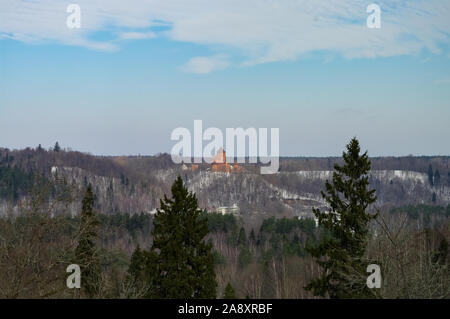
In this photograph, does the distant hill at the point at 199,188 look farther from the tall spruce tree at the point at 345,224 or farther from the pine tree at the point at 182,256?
the pine tree at the point at 182,256

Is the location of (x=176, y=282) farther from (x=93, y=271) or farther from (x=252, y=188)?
(x=252, y=188)

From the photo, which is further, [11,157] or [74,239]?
[11,157]

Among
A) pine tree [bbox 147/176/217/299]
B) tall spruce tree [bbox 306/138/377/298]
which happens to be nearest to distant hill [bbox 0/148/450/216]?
tall spruce tree [bbox 306/138/377/298]

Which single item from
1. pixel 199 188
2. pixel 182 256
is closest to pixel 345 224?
pixel 182 256

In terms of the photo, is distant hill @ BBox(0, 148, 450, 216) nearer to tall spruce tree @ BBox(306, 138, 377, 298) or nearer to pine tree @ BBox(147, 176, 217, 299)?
tall spruce tree @ BBox(306, 138, 377, 298)

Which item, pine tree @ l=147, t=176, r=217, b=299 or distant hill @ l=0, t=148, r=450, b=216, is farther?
distant hill @ l=0, t=148, r=450, b=216

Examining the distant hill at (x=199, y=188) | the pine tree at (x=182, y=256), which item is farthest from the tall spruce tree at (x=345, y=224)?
the distant hill at (x=199, y=188)
